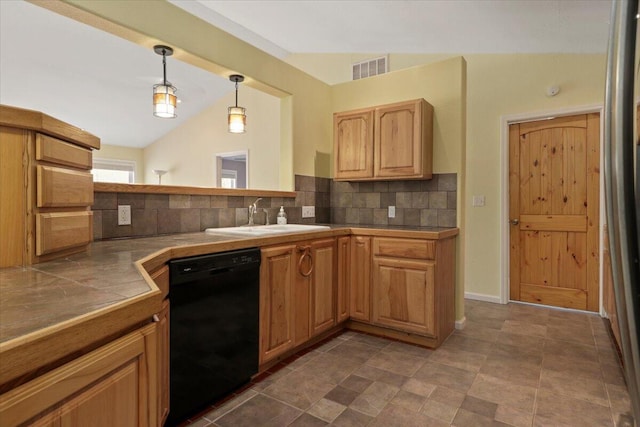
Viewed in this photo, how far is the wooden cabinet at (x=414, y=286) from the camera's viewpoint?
2.58 m

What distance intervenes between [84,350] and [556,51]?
427 centimetres

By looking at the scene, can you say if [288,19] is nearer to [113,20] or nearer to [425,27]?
[425,27]

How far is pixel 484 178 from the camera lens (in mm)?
3875

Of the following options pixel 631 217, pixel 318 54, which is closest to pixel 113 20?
pixel 631 217

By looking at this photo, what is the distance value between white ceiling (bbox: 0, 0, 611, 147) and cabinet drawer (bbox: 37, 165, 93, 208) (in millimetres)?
2540

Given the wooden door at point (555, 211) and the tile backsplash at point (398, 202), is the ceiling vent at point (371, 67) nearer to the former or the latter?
the tile backsplash at point (398, 202)

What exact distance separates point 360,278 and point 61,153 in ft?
7.18

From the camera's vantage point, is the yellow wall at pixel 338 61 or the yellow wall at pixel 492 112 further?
the yellow wall at pixel 338 61

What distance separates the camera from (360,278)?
2891 mm

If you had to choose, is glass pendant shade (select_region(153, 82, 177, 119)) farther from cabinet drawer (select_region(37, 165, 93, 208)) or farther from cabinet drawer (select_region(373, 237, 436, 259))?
cabinet drawer (select_region(373, 237, 436, 259))

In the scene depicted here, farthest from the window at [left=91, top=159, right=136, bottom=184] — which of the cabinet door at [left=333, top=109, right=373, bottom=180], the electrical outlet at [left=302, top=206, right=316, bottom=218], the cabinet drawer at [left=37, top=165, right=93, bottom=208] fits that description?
the cabinet drawer at [left=37, top=165, right=93, bottom=208]

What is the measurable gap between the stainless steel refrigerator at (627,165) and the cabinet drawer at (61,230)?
155 cm

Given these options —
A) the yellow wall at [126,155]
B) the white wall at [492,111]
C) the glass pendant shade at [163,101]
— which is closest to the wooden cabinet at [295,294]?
the glass pendant shade at [163,101]

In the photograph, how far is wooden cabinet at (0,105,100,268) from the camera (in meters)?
1.12
